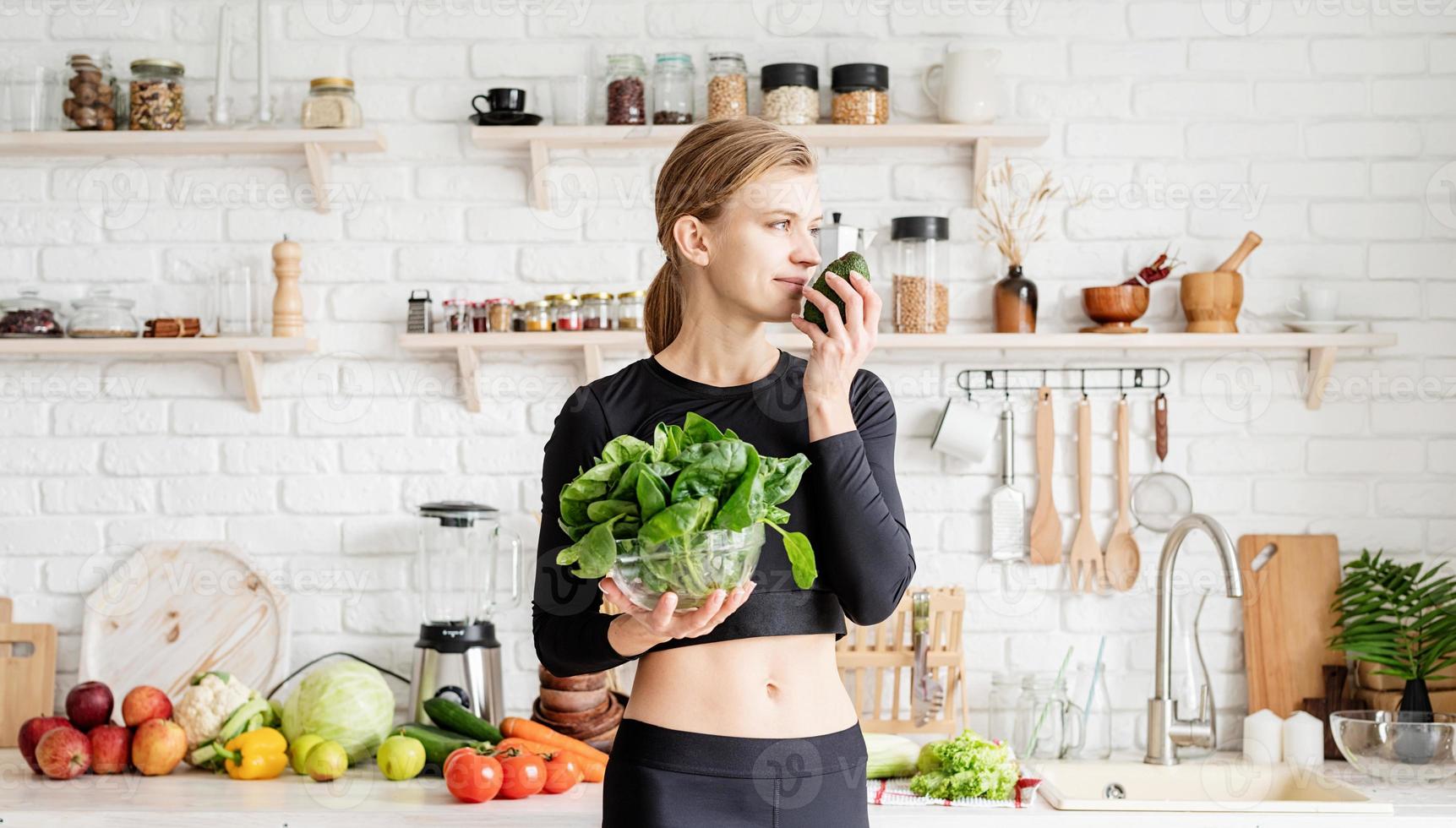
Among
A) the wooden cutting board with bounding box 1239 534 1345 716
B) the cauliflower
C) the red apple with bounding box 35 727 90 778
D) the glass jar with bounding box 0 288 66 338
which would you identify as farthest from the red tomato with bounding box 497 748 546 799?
the wooden cutting board with bounding box 1239 534 1345 716

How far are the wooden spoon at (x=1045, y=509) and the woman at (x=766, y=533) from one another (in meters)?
1.21

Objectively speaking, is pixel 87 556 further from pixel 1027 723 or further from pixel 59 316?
pixel 1027 723

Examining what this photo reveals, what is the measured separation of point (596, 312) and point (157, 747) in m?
1.12

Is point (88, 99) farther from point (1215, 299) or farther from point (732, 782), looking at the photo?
point (1215, 299)

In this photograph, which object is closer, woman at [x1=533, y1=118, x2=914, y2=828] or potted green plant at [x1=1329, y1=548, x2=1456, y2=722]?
woman at [x1=533, y1=118, x2=914, y2=828]

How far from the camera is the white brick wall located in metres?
2.63

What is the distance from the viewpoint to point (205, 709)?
225 centimetres

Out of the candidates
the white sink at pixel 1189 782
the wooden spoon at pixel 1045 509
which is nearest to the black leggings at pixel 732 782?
the white sink at pixel 1189 782

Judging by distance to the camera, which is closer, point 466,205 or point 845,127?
point 845,127

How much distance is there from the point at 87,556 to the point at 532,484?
37.1 inches

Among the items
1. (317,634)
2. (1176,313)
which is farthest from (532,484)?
(1176,313)

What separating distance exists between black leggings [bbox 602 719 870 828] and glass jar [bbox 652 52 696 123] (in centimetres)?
150

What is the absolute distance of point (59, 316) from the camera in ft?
8.76

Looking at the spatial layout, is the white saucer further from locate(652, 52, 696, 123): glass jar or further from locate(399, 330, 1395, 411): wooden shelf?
locate(652, 52, 696, 123): glass jar
